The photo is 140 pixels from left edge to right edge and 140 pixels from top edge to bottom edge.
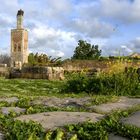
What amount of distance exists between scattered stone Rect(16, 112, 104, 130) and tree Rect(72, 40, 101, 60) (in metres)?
40.4

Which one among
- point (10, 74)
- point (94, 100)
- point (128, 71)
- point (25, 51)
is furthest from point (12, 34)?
point (94, 100)

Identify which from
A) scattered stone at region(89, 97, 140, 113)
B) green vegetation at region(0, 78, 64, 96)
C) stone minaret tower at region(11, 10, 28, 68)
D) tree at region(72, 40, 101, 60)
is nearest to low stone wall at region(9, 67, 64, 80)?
green vegetation at region(0, 78, 64, 96)

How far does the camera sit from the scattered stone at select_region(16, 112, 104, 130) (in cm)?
453

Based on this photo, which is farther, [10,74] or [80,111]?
[10,74]

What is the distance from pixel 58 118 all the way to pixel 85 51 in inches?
1620

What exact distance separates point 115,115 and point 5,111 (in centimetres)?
140

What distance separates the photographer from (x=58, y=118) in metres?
4.80

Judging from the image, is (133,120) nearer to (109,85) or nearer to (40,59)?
(109,85)

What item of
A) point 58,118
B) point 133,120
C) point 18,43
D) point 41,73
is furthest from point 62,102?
point 18,43

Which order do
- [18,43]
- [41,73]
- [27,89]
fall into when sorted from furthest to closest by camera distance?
[18,43] → [41,73] → [27,89]

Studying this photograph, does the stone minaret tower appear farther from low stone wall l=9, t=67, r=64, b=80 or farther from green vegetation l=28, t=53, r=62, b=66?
low stone wall l=9, t=67, r=64, b=80

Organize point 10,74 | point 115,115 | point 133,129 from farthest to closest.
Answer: point 10,74 → point 115,115 → point 133,129

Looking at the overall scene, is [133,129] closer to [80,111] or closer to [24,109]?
[80,111]

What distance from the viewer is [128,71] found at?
1128cm
